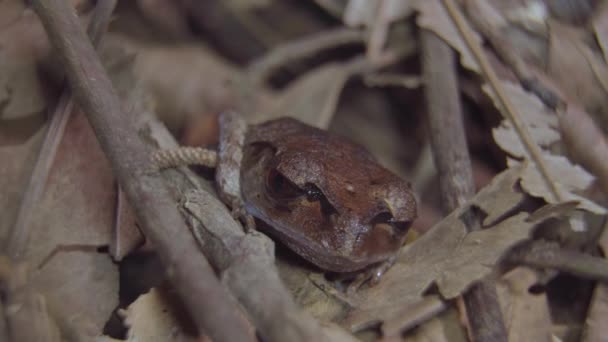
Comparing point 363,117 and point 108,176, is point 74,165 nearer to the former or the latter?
point 108,176

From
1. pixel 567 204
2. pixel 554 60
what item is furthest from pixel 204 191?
pixel 554 60

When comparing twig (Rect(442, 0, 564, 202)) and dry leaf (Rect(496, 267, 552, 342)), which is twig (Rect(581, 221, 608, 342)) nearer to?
dry leaf (Rect(496, 267, 552, 342))

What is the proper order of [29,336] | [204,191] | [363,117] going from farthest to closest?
[363,117] → [204,191] → [29,336]

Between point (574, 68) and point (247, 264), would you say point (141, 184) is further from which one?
point (574, 68)

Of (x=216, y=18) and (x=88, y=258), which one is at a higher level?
(x=216, y=18)

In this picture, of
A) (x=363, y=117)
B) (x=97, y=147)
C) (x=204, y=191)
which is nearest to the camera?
(x=204, y=191)

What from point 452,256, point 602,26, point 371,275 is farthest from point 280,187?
point 602,26
